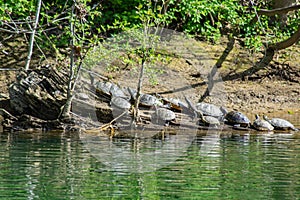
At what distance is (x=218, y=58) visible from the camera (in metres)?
17.6

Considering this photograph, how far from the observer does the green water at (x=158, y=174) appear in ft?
22.6

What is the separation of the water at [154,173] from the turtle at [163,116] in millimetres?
2373

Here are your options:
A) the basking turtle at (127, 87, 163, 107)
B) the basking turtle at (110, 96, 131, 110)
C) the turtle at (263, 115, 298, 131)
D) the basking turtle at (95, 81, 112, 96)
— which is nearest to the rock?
the basking turtle at (95, 81, 112, 96)

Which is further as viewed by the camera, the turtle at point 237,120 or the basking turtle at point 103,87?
the basking turtle at point 103,87

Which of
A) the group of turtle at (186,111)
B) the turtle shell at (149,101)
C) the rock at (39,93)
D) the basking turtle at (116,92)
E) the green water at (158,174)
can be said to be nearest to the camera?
the green water at (158,174)

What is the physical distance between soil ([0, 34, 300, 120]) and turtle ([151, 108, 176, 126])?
6.67 feet

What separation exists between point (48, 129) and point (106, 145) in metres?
2.69

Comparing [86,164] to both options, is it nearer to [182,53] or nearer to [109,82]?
[109,82]

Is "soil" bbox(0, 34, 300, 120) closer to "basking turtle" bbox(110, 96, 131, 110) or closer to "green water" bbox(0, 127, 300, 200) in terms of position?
"basking turtle" bbox(110, 96, 131, 110)

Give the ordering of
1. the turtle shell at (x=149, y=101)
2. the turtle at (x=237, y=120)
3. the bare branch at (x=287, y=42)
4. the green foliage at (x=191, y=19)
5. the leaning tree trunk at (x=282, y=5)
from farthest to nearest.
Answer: the leaning tree trunk at (x=282, y=5), the green foliage at (x=191, y=19), the bare branch at (x=287, y=42), the turtle shell at (x=149, y=101), the turtle at (x=237, y=120)

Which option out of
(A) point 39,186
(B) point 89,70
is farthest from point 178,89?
(A) point 39,186

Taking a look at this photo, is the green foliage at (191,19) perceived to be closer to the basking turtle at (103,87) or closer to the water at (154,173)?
the basking turtle at (103,87)

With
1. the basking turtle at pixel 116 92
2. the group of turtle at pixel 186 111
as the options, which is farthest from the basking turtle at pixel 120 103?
the basking turtle at pixel 116 92

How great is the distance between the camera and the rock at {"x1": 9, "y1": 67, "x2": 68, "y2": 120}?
44.7ft
